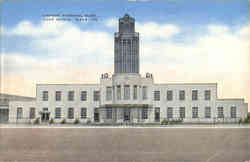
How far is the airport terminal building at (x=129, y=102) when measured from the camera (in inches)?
1838

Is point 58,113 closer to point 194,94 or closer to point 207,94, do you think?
point 194,94

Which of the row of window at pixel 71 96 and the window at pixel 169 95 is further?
the row of window at pixel 71 96

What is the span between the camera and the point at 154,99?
157ft

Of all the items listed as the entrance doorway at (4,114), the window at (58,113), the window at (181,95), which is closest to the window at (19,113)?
the entrance doorway at (4,114)

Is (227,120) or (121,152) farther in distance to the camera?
(227,120)

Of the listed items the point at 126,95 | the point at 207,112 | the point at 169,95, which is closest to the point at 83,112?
the point at 126,95

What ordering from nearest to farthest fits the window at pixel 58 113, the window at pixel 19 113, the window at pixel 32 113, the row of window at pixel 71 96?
the window at pixel 58 113, the row of window at pixel 71 96, the window at pixel 32 113, the window at pixel 19 113

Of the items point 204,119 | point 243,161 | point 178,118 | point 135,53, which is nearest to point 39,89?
point 135,53

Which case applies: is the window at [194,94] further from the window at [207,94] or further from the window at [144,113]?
the window at [144,113]

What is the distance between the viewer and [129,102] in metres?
46.7

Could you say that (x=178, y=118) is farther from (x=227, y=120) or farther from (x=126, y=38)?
(x=126, y=38)

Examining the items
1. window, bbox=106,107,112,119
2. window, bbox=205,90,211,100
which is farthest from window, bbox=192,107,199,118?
window, bbox=106,107,112,119

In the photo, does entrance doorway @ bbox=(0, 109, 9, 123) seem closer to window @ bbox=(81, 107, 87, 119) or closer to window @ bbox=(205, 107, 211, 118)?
window @ bbox=(81, 107, 87, 119)

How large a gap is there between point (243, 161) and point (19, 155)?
6.80 metres
